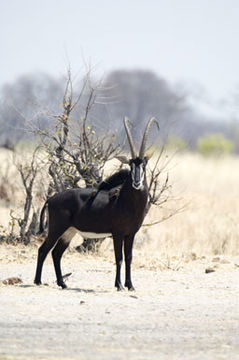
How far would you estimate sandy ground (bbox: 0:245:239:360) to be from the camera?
748 centimetres

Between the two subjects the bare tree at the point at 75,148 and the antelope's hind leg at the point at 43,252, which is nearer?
the antelope's hind leg at the point at 43,252

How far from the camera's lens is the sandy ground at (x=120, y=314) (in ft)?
24.5

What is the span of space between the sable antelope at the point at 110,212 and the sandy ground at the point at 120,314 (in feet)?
1.75

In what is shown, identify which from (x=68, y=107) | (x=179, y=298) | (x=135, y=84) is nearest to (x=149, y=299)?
(x=179, y=298)

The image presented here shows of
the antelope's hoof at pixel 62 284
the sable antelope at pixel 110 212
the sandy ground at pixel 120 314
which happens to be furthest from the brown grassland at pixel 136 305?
the sable antelope at pixel 110 212

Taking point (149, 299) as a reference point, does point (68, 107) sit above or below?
above

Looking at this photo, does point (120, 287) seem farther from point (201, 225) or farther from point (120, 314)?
point (201, 225)

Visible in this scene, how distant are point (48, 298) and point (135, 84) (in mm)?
72067

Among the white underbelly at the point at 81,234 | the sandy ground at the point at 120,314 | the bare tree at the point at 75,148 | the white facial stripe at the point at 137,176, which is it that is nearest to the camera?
the sandy ground at the point at 120,314

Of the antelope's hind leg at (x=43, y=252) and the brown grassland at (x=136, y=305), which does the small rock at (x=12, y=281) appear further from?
the antelope's hind leg at (x=43, y=252)

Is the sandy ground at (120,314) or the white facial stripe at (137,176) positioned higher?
the white facial stripe at (137,176)

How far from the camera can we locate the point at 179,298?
34.3ft

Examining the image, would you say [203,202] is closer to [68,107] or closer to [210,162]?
[68,107]

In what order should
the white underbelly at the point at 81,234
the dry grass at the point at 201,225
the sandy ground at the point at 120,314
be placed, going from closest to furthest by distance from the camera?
the sandy ground at the point at 120,314 → the white underbelly at the point at 81,234 → the dry grass at the point at 201,225
